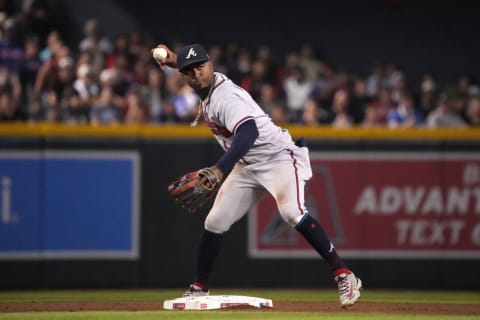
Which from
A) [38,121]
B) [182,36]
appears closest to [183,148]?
[38,121]

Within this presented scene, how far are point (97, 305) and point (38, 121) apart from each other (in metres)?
4.49

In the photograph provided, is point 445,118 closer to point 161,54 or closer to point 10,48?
point 10,48

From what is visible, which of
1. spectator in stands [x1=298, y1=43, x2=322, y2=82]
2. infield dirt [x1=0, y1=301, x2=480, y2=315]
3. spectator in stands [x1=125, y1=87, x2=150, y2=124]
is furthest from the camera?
spectator in stands [x1=298, y1=43, x2=322, y2=82]

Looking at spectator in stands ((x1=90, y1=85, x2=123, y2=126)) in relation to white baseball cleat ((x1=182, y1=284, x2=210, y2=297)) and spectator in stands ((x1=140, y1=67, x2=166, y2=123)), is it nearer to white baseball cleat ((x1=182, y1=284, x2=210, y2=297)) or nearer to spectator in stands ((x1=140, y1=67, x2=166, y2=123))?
spectator in stands ((x1=140, y1=67, x2=166, y2=123))

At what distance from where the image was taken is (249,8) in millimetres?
19125

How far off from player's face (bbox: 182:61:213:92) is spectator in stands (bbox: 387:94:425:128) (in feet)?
20.3

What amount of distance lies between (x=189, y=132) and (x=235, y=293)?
6.60 ft

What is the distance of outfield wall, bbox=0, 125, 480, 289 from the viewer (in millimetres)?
11773

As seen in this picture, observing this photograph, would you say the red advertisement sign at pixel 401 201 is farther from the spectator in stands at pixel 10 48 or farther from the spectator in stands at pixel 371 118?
the spectator in stands at pixel 10 48

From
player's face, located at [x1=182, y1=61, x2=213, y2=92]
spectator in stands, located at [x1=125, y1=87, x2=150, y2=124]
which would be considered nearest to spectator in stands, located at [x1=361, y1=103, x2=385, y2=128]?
spectator in stands, located at [x1=125, y1=87, x2=150, y2=124]

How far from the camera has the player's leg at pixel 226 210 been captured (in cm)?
850

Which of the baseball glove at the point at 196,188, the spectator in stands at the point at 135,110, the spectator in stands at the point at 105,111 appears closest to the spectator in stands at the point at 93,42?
the spectator in stands at the point at 135,110

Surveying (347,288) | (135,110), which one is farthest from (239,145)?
(135,110)

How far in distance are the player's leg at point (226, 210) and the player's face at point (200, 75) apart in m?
0.78
